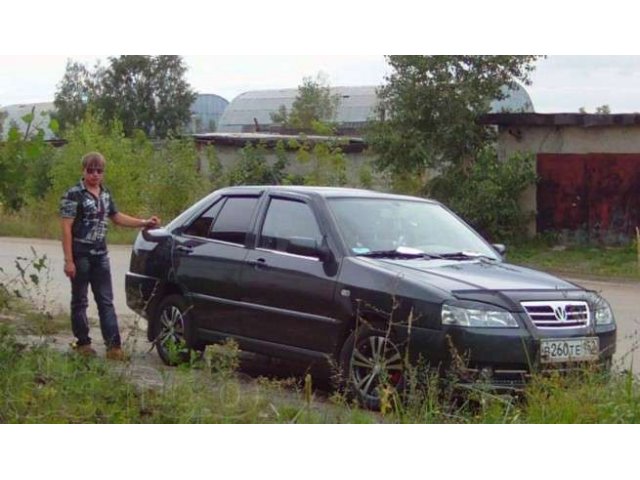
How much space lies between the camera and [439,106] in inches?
951

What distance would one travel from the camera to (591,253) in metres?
22.8

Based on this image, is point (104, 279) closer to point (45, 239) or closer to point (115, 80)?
point (45, 239)

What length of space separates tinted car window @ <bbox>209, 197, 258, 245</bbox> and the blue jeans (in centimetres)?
96

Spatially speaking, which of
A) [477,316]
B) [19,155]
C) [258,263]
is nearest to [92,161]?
[19,155]

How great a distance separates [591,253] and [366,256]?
15777mm

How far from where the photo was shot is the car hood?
7.37 meters

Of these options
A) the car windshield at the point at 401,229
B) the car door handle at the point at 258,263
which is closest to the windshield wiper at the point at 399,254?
the car windshield at the point at 401,229

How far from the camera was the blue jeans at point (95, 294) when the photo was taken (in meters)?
9.02

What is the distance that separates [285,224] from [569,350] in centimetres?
253

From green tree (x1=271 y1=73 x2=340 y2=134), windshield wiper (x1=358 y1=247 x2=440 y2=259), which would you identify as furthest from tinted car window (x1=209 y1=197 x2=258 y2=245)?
green tree (x1=271 y1=73 x2=340 y2=134)

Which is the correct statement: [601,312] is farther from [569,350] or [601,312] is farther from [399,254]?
[399,254]

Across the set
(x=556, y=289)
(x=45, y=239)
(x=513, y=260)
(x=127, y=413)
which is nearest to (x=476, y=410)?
(x=556, y=289)

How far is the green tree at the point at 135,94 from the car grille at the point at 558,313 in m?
49.9

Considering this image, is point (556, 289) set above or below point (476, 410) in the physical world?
above
